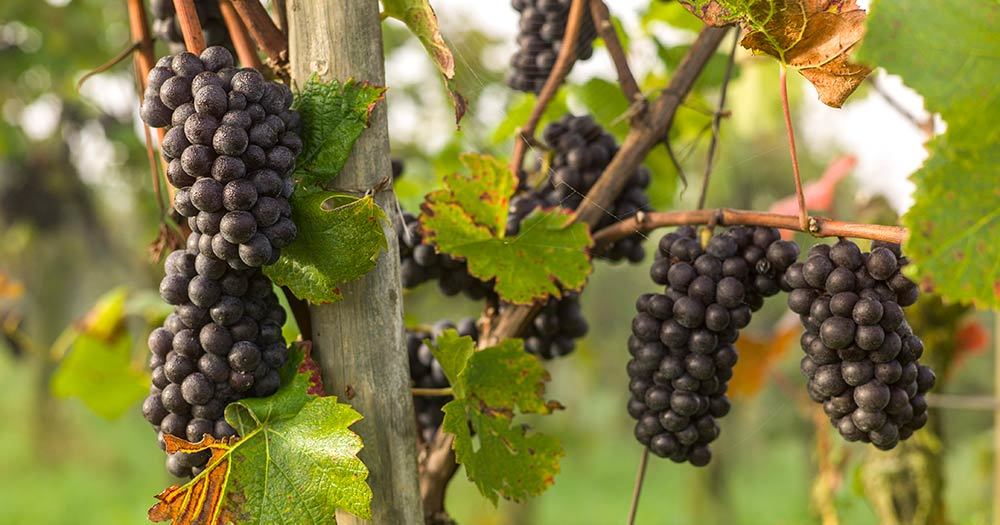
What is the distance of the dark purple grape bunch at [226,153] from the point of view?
0.65m

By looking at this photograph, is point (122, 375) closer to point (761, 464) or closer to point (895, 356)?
point (895, 356)

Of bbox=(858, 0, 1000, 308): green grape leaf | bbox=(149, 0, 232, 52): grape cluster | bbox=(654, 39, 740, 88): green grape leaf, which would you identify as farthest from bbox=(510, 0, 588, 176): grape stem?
bbox=(858, 0, 1000, 308): green grape leaf

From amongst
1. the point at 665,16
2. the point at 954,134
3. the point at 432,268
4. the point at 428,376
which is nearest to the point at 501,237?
the point at 432,268

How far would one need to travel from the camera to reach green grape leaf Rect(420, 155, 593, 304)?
35.7 inches

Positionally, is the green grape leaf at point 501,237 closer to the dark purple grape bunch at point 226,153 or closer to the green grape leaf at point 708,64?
the dark purple grape bunch at point 226,153

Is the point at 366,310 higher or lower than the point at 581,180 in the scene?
lower

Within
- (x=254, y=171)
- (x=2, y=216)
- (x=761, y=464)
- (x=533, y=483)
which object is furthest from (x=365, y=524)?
(x=761, y=464)

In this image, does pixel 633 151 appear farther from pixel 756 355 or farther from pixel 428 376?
pixel 756 355

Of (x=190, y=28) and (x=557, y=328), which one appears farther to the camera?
(x=557, y=328)

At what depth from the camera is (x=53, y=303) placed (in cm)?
888

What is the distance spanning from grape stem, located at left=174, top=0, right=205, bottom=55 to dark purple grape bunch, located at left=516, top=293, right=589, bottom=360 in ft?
1.56

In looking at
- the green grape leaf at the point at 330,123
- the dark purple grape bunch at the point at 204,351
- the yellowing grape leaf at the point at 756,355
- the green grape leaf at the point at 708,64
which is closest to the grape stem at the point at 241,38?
the green grape leaf at the point at 330,123

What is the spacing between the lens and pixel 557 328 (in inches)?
41.0

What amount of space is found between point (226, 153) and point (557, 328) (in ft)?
1.68
